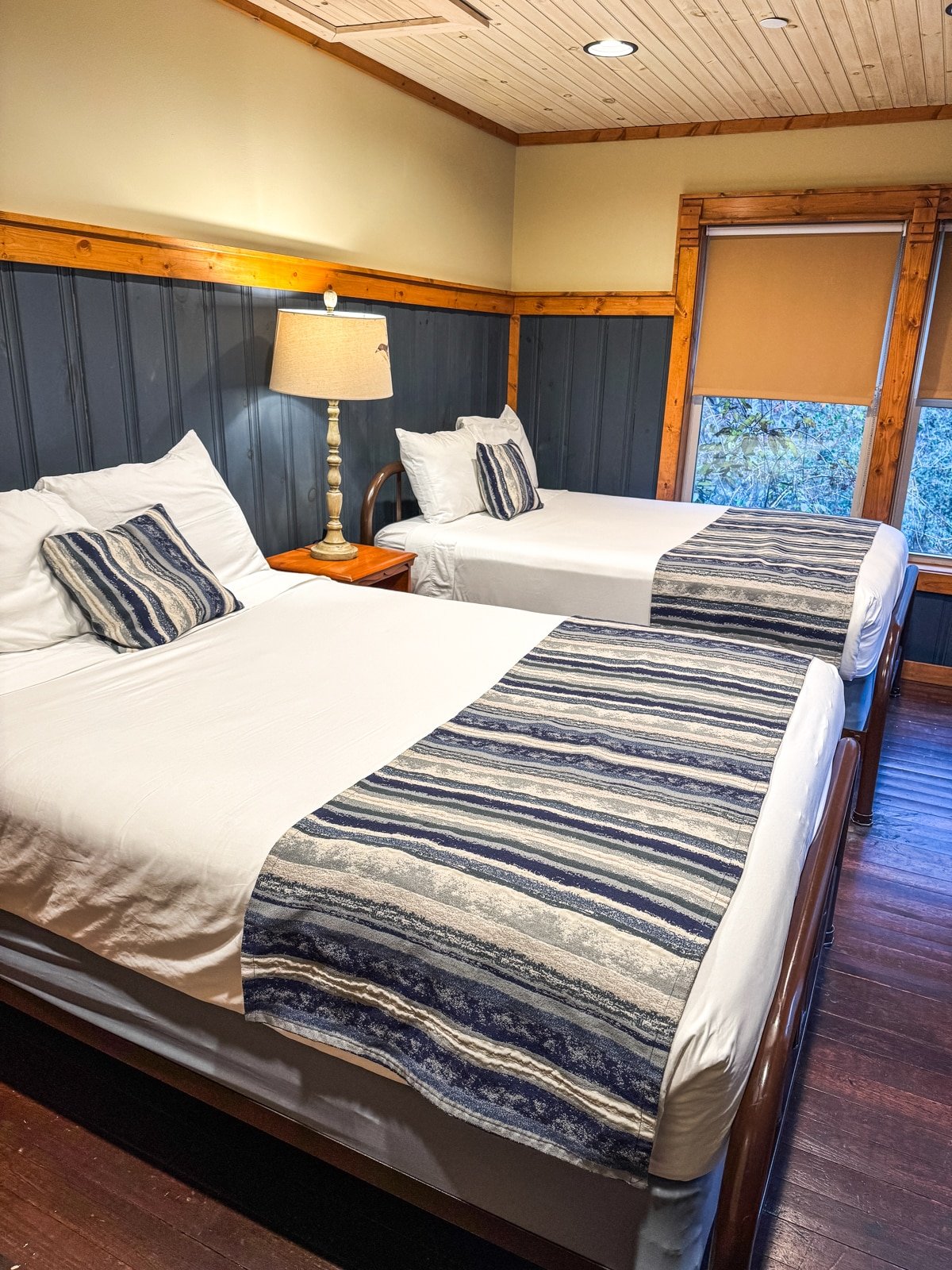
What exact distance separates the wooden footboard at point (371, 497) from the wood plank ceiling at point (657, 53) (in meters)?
1.56

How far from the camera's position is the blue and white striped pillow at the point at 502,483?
3.98 m

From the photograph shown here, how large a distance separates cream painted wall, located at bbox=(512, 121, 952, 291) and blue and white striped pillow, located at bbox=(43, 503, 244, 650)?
10.8 feet

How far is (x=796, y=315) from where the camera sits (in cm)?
457

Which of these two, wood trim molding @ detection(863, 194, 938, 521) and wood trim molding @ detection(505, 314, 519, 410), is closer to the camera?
wood trim molding @ detection(863, 194, 938, 521)

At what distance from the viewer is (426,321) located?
4328 mm

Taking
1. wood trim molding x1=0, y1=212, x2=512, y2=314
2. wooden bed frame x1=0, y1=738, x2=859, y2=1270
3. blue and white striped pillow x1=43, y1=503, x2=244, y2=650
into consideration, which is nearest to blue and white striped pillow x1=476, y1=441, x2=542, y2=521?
wood trim molding x1=0, y1=212, x2=512, y2=314

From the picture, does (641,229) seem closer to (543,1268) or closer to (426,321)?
(426,321)

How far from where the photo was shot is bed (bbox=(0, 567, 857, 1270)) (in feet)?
3.90

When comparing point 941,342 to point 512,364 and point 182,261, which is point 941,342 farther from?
point 182,261

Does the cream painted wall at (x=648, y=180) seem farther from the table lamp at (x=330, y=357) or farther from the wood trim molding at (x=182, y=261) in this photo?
the table lamp at (x=330, y=357)

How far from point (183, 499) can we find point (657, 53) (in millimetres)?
2435

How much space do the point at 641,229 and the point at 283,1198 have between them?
15.0 ft

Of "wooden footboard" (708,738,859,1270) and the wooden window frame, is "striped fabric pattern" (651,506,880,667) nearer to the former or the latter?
the wooden window frame

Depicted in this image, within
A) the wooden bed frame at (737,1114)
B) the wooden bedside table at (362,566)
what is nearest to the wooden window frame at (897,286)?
the wooden bedside table at (362,566)
